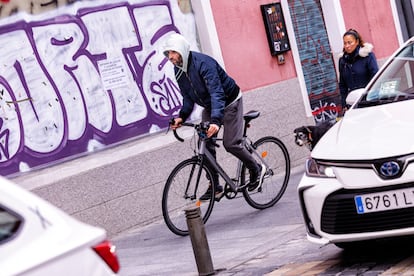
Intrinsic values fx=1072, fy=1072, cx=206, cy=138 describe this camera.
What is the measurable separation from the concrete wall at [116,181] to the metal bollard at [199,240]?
11.8ft

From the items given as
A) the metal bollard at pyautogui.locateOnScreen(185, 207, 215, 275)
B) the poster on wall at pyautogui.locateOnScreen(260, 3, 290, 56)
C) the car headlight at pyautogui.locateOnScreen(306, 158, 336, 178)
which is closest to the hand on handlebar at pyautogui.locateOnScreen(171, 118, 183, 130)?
the metal bollard at pyautogui.locateOnScreen(185, 207, 215, 275)

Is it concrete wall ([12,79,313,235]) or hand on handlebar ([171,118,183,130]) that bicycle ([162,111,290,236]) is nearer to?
hand on handlebar ([171,118,183,130])

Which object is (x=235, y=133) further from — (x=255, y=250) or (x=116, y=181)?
(x=255, y=250)

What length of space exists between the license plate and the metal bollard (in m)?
1.47

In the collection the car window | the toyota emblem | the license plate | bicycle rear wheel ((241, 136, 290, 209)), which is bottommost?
bicycle rear wheel ((241, 136, 290, 209))

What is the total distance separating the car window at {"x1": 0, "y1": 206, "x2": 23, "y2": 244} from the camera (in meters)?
3.66

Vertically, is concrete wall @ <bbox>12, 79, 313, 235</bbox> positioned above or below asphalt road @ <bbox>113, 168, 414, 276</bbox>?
above

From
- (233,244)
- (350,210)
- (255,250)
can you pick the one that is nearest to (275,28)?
(233,244)

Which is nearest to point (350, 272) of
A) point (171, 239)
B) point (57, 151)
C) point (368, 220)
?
point (368, 220)

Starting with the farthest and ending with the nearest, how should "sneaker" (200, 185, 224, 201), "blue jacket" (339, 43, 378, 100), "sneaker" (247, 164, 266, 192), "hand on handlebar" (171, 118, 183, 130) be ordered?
"blue jacket" (339, 43, 378, 100), "sneaker" (247, 164, 266, 192), "hand on handlebar" (171, 118, 183, 130), "sneaker" (200, 185, 224, 201)

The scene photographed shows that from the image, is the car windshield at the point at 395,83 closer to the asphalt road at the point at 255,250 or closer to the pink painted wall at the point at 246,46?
the asphalt road at the point at 255,250

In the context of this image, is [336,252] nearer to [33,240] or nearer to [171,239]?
[171,239]

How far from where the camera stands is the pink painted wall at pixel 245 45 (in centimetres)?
1438

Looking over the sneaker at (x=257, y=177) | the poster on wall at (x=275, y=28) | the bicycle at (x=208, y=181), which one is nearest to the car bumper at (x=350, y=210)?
the bicycle at (x=208, y=181)
